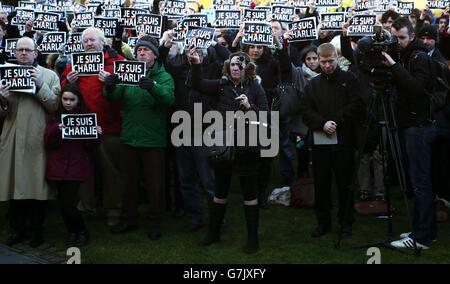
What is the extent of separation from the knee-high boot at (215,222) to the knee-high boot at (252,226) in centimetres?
30

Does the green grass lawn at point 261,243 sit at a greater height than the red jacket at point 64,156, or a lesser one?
lesser

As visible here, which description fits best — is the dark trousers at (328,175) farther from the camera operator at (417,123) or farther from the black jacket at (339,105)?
the camera operator at (417,123)

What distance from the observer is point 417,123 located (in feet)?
23.5

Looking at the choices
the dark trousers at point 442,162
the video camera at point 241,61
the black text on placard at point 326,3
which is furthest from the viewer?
the black text on placard at point 326,3

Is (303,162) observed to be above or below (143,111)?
below

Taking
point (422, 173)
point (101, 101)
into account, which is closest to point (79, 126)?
point (101, 101)

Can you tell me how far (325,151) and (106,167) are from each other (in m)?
2.61

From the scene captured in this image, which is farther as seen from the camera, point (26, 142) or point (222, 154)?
point (26, 142)

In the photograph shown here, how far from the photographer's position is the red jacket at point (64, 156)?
7.55 meters

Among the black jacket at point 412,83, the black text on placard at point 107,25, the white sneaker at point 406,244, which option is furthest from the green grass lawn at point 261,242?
the black text on placard at point 107,25

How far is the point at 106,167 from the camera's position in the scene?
8.44 metres

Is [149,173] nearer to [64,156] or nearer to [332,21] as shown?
[64,156]

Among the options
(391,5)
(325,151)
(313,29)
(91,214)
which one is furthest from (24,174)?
(391,5)

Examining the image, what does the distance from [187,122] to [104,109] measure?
0.97 m
